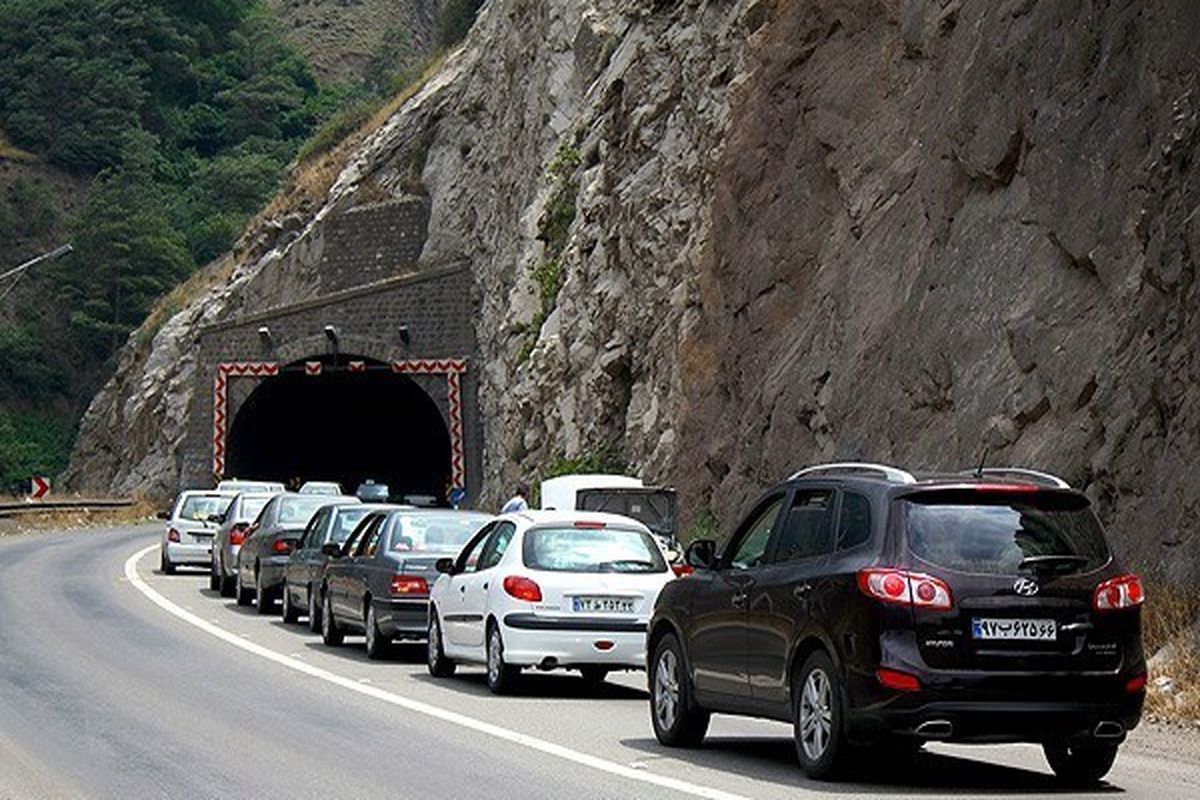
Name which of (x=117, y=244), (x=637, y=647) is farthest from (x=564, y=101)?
(x=117, y=244)

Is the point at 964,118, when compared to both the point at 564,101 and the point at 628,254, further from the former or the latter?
the point at 564,101

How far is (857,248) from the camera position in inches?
1332

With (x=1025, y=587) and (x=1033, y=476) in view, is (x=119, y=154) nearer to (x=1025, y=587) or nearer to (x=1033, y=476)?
(x=1033, y=476)

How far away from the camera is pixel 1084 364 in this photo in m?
24.9

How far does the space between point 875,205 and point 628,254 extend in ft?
36.2

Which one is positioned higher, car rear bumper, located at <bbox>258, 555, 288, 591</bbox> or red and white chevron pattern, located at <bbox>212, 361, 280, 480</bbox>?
red and white chevron pattern, located at <bbox>212, 361, 280, 480</bbox>

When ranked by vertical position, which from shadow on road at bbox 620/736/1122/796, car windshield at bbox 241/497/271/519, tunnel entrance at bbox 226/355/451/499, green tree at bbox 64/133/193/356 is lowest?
shadow on road at bbox 620/736/1122/796

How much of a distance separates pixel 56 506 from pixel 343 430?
15502mm

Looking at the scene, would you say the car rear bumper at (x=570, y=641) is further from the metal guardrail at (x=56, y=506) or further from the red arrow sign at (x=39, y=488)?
the red arrow sign at (x=39, y=488)

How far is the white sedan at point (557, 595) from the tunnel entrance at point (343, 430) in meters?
47.6

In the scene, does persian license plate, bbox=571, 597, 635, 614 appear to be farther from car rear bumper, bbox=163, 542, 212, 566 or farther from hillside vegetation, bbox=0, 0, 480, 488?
hillside vegetation, bbox=0, 0, 480, 488

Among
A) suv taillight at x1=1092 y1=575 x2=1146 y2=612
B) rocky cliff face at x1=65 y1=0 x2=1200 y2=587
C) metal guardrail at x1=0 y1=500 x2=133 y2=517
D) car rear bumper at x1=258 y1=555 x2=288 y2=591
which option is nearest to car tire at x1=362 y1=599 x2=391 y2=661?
car rear bumper at x1=258 y1=555 x2=288 y2=591

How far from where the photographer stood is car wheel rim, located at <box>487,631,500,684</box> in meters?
18.9

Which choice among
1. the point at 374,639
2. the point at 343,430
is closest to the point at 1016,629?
the point at 374,639
